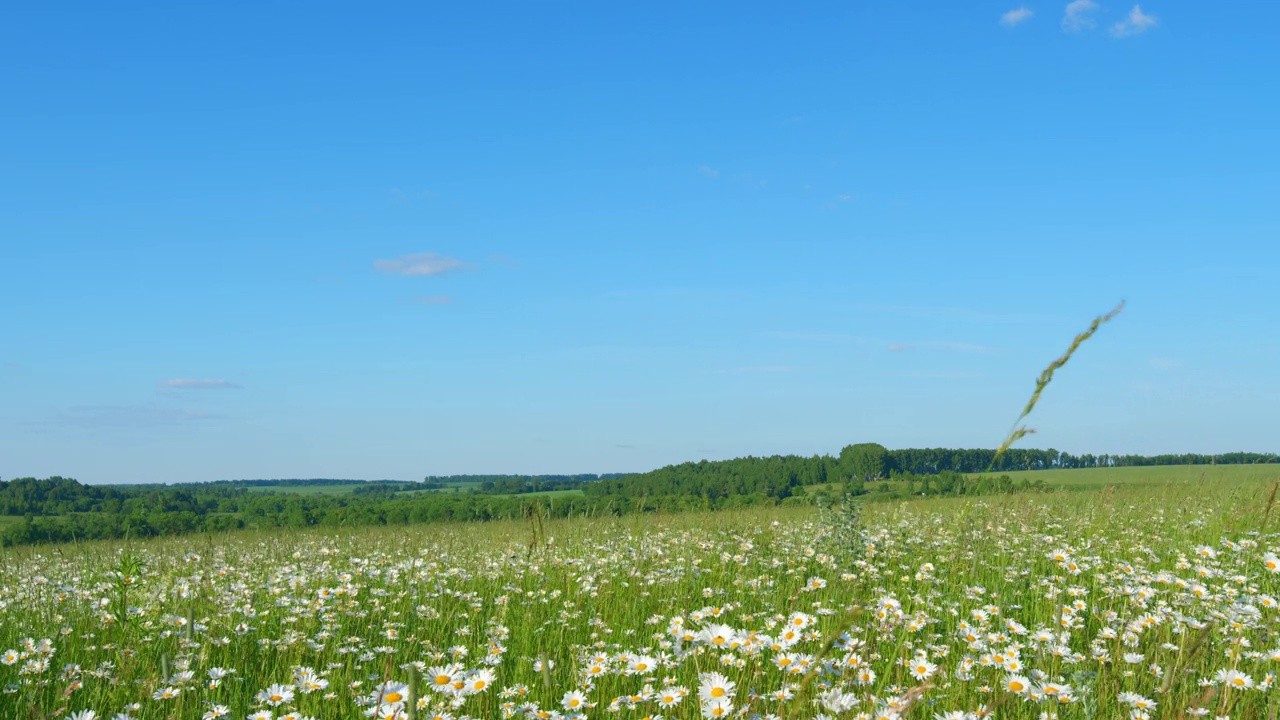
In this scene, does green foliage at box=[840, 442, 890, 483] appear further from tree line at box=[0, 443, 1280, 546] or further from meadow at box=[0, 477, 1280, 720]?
meadow at box=[0, 477, 1280, 720]

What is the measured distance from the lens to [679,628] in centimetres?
428

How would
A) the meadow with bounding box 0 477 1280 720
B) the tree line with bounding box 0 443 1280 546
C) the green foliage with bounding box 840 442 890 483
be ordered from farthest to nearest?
the green foliage with bounding box 840 442 890 483
the tree line with bounding box 0 443 1280 546
the meadow with bounding box 0 477 1280 720

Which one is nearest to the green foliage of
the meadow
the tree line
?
the tree line

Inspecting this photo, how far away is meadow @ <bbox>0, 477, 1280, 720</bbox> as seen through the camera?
3.96 metres

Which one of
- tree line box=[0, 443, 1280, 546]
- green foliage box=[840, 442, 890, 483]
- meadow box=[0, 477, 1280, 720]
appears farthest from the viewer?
green foliage box=[840, 442, 890, 483]

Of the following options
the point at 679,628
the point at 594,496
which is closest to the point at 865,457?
the point at 594,496

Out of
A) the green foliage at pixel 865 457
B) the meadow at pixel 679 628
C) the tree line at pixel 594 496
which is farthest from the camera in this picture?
the green foliage at pixel 865 457

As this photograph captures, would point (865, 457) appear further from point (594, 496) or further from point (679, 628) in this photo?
point (679, 628)

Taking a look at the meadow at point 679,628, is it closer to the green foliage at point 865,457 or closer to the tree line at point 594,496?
the tree line at point 594,496

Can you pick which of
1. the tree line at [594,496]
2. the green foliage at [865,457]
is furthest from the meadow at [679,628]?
the green foliage at [865,457]

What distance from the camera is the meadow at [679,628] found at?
396 cm

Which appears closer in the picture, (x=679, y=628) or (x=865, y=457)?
(x=679, y=628)

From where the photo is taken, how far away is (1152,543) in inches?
393

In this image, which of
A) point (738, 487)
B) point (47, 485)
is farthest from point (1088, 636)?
point (47, 485)
